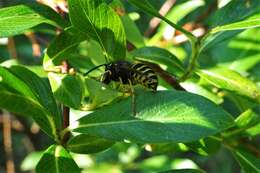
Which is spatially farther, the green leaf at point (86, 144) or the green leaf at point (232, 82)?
the green leaf at point (232, 82)

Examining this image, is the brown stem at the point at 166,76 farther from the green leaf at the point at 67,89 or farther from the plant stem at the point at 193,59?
the green leaf at the point at 67,89

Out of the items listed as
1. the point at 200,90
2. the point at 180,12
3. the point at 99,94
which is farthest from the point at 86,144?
the point at 180,12

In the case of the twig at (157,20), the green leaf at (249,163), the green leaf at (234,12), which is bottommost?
the green leaf at (249,163)

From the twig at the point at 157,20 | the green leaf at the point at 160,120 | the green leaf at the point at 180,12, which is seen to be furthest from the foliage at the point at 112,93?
the twig at the point at 157,20

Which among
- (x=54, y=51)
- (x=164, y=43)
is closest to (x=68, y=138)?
(x=54, y=51)

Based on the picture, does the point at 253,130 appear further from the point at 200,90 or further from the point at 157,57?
the point at 157,57

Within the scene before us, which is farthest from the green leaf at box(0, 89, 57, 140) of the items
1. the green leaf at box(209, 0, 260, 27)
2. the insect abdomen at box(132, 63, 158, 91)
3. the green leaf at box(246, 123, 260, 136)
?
the green leaf at box(246, 123, 260, 136)

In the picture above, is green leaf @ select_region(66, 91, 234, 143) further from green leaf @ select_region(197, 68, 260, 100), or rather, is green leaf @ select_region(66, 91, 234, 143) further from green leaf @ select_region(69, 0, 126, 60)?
green leaf @ select_region(197, 68, 260, 100)

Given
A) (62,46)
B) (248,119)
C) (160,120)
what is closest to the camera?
(160,120)
